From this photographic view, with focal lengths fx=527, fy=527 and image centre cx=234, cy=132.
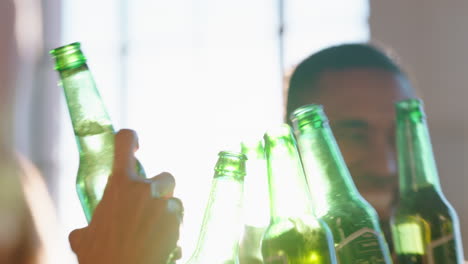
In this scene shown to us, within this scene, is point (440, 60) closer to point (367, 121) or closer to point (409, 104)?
point (367, 121)

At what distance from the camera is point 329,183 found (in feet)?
1.12

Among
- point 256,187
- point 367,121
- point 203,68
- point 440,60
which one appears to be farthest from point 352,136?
point 203,68

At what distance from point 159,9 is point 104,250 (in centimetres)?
254

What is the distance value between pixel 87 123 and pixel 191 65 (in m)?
2.29

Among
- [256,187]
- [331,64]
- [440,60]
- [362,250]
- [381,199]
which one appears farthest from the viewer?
[440,60]

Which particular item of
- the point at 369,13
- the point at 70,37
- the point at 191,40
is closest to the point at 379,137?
the point at 369,13

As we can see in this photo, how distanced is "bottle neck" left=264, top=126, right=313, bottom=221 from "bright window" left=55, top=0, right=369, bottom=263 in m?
1.76

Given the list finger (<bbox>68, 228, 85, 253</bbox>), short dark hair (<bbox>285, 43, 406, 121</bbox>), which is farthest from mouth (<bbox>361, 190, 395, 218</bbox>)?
finger (<bbox>68, 228, 85, 253</bbox>)

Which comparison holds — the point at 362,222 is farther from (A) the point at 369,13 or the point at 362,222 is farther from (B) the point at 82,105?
(A) the point at 369,13

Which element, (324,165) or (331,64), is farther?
(331,64)

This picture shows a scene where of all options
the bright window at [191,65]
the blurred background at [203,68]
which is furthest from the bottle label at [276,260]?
the bright window at [191,65]

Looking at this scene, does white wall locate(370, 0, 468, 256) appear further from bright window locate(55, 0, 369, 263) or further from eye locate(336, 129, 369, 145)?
eye locate(336, 129, 369, 145)

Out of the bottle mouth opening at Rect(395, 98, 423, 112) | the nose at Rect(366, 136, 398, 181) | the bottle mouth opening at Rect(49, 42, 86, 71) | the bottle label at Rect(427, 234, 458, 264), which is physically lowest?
the bottle label at Rect(427, 234, 458, 264)

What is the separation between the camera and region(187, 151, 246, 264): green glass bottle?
341 mm
